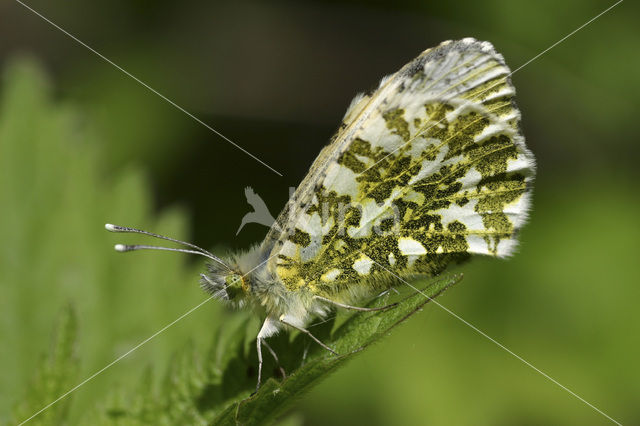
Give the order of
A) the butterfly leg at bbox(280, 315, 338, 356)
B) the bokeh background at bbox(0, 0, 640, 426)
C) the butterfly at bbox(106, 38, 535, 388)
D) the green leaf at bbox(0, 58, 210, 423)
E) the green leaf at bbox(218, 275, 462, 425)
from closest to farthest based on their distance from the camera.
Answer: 1. the green leaf at bbox(218, 275, 462, 425)
2. the butterfly leg at bbox(280, 315, 338, 356)
3. the butterfly at bbox(106, 38, 535, 388)
4. the green leaf at bbox(0, 58, 210, 423)
5. the bokeh background at bbox(0, 0, 640, 426)

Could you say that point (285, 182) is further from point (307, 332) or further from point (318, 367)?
point (318, 367)

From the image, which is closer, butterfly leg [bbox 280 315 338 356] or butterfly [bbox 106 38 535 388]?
butterfly leg [bbox 280 315 338 356]

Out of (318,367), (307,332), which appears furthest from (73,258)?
(318,367)

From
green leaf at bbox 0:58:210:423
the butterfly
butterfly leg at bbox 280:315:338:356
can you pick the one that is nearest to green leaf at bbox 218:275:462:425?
butterfly leg at bbox 280:315:338:356

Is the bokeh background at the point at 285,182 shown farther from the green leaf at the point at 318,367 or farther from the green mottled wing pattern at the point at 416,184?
the green mottled wing pattern at the point at 416,184

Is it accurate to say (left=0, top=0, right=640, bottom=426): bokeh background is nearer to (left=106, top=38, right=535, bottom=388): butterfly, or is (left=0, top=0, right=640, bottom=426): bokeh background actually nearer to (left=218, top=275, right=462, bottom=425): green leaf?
(left=218, top=275, right=462, bottom=425): green leaf

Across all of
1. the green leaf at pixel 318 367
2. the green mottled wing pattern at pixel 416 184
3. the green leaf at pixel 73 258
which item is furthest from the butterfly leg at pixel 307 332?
the green leaf at pixel 73 258

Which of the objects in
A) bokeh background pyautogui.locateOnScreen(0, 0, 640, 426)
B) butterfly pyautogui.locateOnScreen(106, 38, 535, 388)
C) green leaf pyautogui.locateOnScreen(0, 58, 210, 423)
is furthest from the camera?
bokeh background pyautogui.locateOnScreen(0, 0, 640, 426)

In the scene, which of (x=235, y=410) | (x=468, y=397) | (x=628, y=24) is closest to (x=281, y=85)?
(x=628, y=24)

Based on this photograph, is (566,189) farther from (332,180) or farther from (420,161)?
(332,180)
